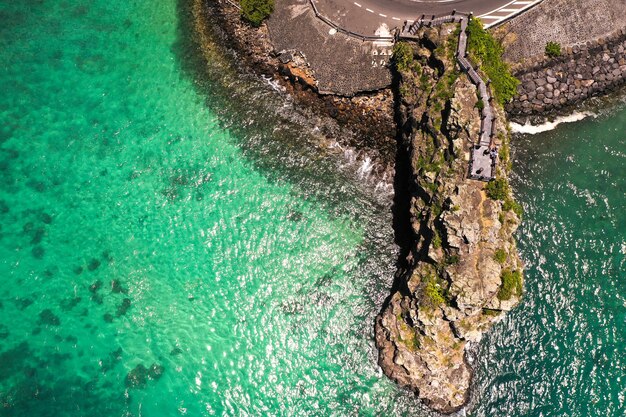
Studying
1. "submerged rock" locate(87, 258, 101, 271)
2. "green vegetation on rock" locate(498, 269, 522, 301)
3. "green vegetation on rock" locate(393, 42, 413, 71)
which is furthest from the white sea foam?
"submerged rock" locate(87, 258, 101, 271)

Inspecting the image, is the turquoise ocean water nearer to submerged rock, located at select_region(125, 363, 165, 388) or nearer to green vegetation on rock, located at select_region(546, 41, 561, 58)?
submerged rock, located at select_region(125, 363, 165, 388)

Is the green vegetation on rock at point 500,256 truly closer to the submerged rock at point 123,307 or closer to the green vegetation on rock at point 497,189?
the green vegetation on rock at point 497,189

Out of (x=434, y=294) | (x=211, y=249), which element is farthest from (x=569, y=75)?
(x=211, y=249)

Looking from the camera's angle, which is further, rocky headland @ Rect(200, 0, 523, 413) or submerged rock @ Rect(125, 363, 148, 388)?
submerged rock @ Rect(125, 363, 148, 388)

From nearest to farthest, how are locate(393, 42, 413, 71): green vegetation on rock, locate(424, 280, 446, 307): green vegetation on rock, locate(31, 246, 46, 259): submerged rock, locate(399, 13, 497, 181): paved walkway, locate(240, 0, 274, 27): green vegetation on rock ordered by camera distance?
1. locate(424, 280, 446, 307): green vegetation on rock
2. locate(399, 13, 497, 181): paved walkway
3. locate(31, 246, 46, 259): submerged rock
4. locate(393, 42, 413, 71): green vegetation on rock
5. locate(240, 0, 274, 27): green vegetation on rock

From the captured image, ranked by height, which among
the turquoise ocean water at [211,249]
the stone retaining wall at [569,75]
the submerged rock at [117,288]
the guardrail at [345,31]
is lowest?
the submerged rock at [117,288]

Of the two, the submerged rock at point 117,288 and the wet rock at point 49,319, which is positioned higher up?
the submerged rock at point 117,288

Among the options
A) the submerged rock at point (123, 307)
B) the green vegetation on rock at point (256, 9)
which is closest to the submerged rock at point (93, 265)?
the submerged rock at point (123, 307)

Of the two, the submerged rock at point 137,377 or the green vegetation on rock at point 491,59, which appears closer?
the submerged rock at point 137,377

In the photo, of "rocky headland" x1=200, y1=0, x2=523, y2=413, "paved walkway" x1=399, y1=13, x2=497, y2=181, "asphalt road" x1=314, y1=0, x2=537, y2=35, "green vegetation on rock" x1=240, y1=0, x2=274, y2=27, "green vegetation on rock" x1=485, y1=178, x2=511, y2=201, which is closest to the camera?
"rocky headland" x1=200, y1=0, x2=523, y2=413
